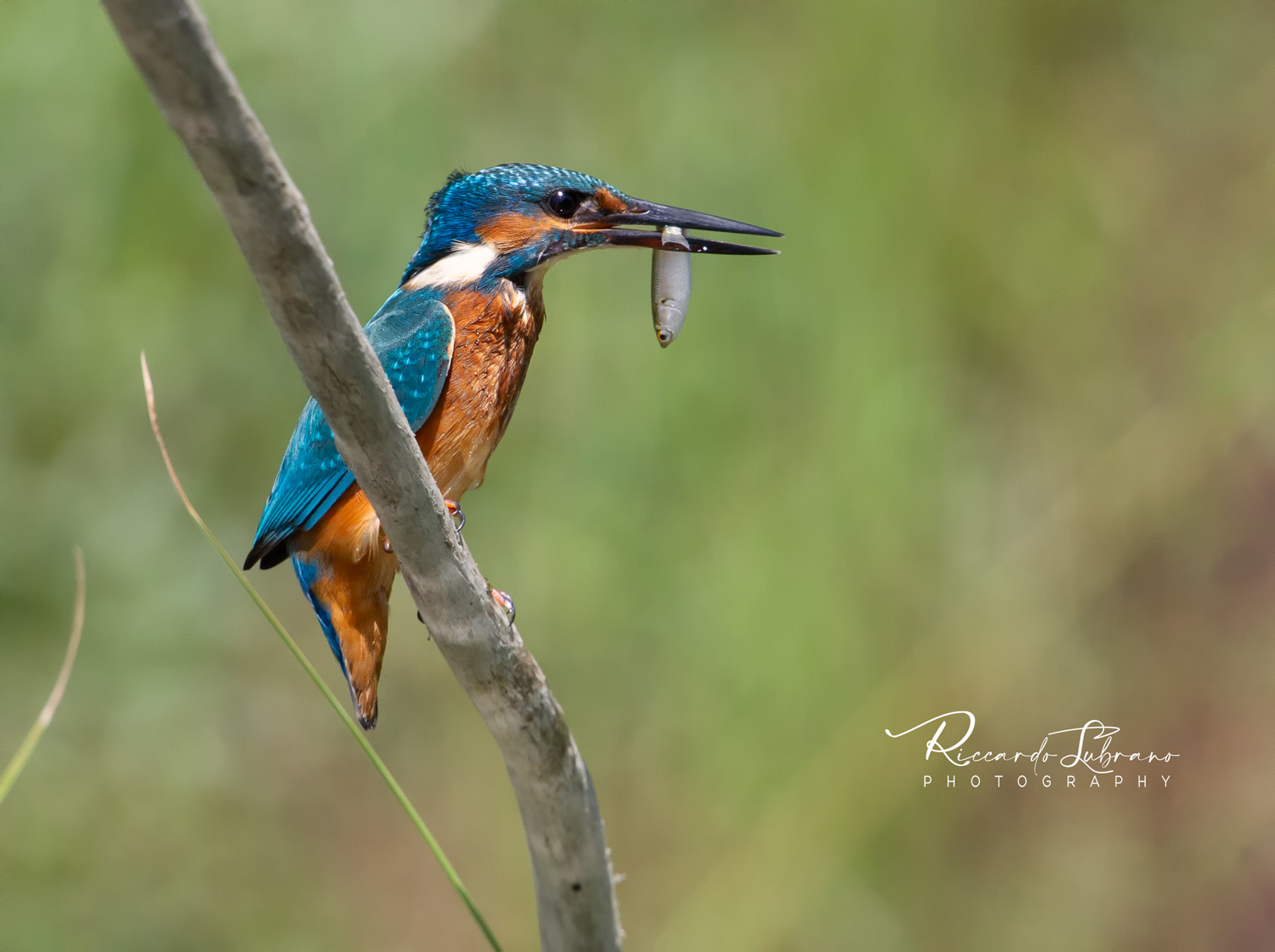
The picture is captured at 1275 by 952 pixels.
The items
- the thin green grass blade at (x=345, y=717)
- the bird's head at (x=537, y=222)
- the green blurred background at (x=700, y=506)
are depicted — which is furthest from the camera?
the green blurred background at (x=700, y=506)

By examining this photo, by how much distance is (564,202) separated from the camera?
4.37ft

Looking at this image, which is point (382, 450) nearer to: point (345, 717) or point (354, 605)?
point (345, 717)

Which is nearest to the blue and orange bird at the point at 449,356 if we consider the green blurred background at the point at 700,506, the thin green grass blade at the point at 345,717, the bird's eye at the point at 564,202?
the bird's eye at the point at 564,202

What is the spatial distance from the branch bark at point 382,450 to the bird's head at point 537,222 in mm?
567

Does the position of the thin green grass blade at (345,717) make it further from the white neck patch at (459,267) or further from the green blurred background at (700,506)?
the green blurred background at (700,506)

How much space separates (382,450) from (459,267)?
0.67 m

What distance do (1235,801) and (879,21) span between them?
5.22 feet

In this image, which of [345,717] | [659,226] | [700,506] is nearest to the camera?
[345,717]

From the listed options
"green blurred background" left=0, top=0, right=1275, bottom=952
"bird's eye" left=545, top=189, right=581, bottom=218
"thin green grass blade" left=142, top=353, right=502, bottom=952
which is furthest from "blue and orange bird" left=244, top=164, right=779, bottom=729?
"green blurred background" left=0, top=0, right=1275, bottom=952

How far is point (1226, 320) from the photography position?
2.09 meters

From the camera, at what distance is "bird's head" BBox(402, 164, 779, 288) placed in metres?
1.31

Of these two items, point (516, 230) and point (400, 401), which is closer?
point (400, 401)

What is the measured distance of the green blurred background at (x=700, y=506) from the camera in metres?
1.79

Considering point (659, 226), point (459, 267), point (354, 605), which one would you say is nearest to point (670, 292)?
point (659, 226)
